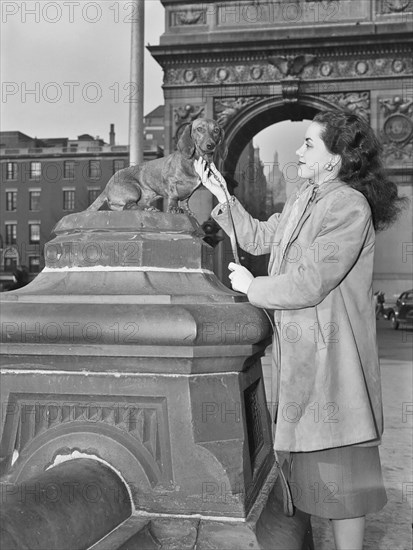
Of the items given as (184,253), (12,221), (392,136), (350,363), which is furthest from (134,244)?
(12,221)

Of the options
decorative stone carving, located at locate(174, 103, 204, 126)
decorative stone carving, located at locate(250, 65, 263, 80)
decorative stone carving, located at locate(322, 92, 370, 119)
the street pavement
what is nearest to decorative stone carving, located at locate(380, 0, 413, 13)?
decorative stone carving, located at locate(322, 92, 370, 119)

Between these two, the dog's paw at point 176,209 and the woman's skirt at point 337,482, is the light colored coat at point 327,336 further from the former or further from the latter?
the dog's paw at point 176,209

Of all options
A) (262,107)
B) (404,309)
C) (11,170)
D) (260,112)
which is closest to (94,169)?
(11,170)

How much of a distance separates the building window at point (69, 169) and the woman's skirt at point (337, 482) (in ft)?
190

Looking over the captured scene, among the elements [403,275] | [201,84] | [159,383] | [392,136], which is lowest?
[403,275]

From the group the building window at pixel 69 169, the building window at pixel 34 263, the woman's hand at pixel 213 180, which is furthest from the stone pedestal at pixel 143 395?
the building window at pixel 34 263

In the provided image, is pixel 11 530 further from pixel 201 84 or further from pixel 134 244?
pixel 201 84

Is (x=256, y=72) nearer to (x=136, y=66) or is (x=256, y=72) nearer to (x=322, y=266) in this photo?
A: (x=136, y=66)

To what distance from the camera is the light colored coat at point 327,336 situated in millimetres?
2066

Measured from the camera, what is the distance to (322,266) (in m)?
2.04

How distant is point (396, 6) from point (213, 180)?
21.1 meters

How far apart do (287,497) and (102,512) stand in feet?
1.87

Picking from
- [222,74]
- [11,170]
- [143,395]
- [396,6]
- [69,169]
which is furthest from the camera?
[11,170]

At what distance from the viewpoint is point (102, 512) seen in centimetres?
190
